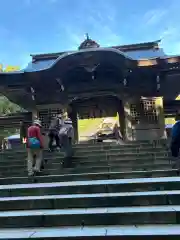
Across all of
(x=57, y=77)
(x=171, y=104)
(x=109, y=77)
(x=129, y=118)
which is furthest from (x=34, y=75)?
(x=171, y=104)

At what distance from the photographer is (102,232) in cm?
439

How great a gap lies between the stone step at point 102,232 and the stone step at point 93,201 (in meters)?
0.78

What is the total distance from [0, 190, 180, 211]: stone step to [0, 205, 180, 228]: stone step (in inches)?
9.8

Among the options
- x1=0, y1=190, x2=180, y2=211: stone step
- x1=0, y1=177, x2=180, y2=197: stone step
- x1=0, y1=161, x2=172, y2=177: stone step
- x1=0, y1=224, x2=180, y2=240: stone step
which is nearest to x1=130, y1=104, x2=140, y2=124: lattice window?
x1=0, y1=161, x2=172, y2=177: stone step

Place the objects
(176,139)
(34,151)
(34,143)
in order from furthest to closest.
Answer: (34,151)
(34,143)
(176,139)

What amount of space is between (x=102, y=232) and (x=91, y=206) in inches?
47.1

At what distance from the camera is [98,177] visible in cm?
728

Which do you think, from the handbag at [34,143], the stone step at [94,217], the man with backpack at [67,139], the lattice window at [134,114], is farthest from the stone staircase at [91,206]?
the lattice window at [134,114]

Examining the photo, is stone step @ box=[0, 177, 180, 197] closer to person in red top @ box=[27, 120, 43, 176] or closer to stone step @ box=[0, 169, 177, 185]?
stone step @ box=[0, 169, 177, 185]

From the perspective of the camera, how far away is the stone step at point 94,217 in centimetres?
479

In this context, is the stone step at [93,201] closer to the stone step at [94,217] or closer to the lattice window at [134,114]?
the stone step at [94,217]

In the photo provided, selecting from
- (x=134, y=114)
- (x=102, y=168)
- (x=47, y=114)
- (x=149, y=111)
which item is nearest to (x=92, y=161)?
(x=102, y=168)

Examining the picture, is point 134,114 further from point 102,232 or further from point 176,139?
point 102,232

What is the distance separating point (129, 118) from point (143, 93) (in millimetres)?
1552
